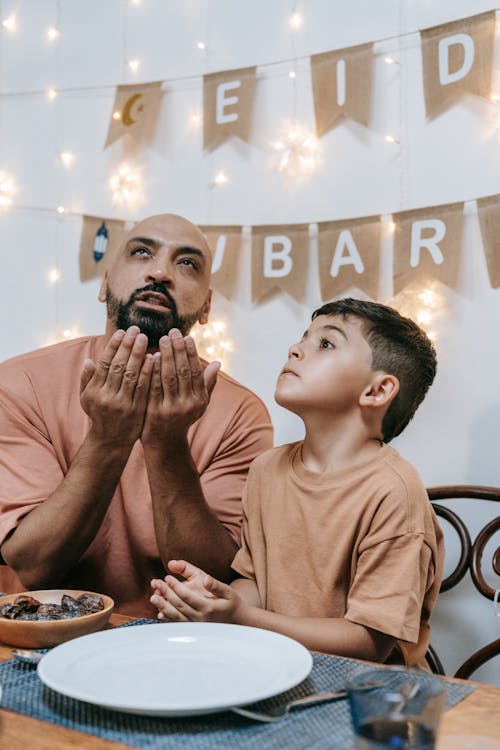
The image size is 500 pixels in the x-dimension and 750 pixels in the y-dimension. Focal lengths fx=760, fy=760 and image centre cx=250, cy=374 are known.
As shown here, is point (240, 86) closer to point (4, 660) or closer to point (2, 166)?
point (2, 166)

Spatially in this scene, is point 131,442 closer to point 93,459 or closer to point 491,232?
point 93,459

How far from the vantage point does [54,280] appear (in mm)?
2803

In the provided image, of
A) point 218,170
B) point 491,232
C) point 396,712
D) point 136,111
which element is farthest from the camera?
point 136,111

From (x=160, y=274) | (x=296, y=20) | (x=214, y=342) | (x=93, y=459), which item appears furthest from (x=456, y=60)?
(x=93, y=459)

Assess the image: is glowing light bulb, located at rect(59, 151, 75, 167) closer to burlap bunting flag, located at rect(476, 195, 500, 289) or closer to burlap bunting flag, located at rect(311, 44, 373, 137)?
burlap bunting flag, located at rect(311, 44, 373, 137)

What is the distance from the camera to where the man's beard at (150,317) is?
1.77 meters

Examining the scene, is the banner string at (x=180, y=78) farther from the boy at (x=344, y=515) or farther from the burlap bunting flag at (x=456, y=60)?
the boy at (x=344, y=515)

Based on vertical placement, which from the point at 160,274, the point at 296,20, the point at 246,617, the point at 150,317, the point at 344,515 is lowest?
the point at 246,617

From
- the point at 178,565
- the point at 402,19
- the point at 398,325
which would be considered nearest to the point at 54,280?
the point at 402,19

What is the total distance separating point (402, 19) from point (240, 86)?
530mm

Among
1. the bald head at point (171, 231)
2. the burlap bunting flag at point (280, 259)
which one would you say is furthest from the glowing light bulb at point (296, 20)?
the bald head at point (171, 231)

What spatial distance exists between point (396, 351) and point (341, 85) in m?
1.10

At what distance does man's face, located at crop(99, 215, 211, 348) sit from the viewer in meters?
1.78

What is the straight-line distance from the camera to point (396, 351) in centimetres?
140
